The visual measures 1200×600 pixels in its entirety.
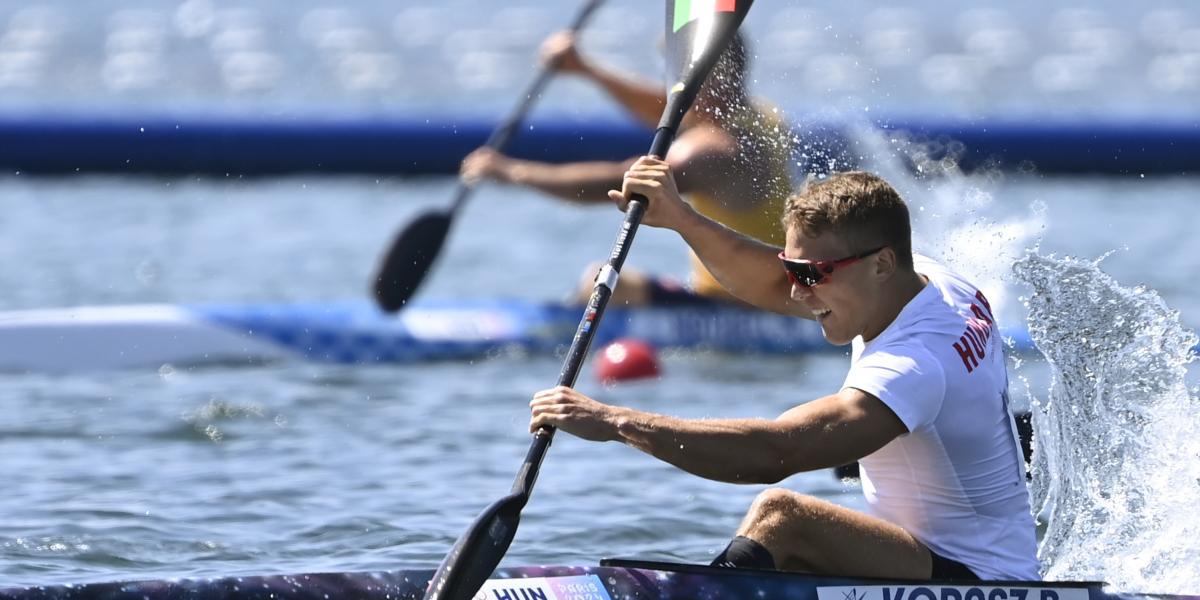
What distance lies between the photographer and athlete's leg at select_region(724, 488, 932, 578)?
3.73m

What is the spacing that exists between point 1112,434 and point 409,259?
4556mm

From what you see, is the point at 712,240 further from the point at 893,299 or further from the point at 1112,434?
the point at 1112,434

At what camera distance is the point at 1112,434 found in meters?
4.61

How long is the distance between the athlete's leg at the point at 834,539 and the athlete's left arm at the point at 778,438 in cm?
20

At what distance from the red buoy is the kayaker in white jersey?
4278mm

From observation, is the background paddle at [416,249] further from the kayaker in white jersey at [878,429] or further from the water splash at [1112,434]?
the kayaker in white jersey at [878,429]

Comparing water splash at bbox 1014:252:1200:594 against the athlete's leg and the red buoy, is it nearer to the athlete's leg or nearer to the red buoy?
the athlete's leg

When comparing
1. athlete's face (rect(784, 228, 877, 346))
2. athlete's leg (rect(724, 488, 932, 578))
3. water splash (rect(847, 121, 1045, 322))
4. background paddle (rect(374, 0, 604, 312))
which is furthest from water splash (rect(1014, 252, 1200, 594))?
background paddle (rect(374, 0, 604, 312))

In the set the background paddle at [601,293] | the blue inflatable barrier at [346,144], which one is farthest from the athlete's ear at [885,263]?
the blue inflatable barrier at [346,144]

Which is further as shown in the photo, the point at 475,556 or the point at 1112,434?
the point at 1112,434

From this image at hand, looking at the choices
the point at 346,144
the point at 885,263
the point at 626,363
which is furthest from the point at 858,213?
the point at 346,144

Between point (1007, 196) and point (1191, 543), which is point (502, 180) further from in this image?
point (1007, 196)

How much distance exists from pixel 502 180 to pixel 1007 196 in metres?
7.16

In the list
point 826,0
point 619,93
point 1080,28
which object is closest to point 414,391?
point 619,93
